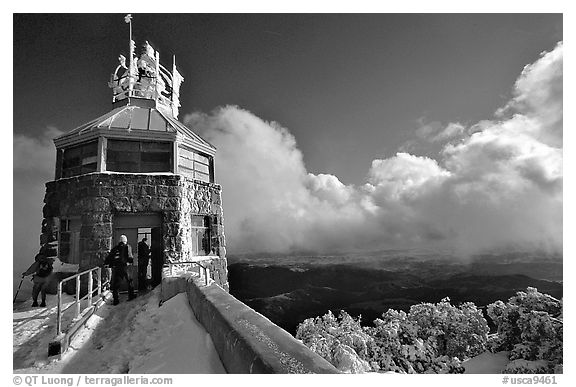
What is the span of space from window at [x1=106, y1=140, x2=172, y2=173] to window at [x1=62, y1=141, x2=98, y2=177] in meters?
0.41

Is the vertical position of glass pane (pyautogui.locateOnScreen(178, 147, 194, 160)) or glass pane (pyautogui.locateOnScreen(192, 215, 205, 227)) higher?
glass pane (pyautogui.locateOnScreen(178, 147, 194, 160))

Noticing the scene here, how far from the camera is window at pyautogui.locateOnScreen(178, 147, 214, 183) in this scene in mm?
7966

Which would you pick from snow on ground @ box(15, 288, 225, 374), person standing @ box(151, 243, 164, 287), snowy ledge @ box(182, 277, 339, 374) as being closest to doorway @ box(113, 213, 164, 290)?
person standing @ box(151, 243, 164, 287)

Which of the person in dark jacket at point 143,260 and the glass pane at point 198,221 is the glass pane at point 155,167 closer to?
the glass pane at point 198,221

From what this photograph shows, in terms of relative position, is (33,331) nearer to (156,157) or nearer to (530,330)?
(156,157)

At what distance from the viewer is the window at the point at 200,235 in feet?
26.6

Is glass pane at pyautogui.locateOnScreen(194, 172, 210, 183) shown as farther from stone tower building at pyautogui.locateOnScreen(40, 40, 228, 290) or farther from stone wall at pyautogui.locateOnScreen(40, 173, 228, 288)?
stone wall at pyautogui.locateOnScreen(40, 173, 228, 288)

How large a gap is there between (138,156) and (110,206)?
1368mm

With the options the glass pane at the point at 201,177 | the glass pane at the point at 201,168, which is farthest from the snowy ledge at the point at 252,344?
the glass pane at the point at 201,168

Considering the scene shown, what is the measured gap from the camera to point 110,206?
6914mm
